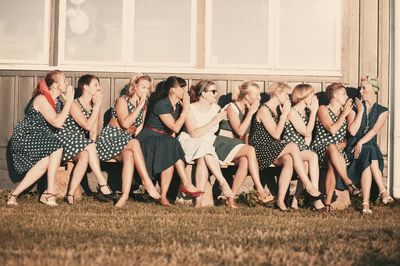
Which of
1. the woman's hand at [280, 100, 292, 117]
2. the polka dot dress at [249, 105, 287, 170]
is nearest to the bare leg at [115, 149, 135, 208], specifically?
the polka dot dress at [249, 105, 287, 170]

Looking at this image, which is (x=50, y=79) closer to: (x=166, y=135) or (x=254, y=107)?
(x=166, y=135)

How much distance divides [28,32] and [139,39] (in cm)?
140

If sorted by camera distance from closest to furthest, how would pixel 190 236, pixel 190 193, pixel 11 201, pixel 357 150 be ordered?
pixel 190 236
pixel 11 201
pixel 190 193
pixel 357 150

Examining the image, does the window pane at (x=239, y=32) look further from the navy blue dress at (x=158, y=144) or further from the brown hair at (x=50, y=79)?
the brown hair at (x=50, y=79)

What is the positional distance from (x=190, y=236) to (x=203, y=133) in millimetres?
2774

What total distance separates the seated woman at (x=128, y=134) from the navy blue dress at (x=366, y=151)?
7.48 feet

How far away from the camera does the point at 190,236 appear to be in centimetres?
591

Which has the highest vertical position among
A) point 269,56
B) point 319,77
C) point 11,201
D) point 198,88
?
point 269,56

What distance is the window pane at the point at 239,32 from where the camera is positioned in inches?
368

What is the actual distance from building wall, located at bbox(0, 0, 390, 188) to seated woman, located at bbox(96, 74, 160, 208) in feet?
1.92

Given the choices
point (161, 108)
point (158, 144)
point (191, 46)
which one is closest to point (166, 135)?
point (158, 144)

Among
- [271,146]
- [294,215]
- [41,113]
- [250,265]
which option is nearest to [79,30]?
[41,113]

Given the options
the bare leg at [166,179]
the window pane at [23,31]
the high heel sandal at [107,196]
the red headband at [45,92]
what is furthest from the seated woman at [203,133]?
the window pane at [23,31]

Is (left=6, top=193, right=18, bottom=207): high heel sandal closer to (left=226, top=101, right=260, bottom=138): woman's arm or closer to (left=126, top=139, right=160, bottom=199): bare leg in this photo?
(left=126, top=139, right=160, bottom=199): bare leg
